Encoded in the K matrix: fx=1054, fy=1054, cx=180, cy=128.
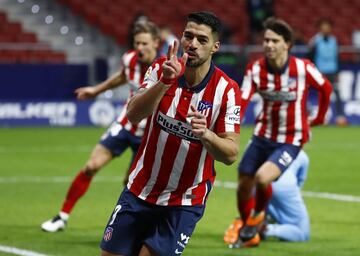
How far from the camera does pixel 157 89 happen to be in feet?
21.0

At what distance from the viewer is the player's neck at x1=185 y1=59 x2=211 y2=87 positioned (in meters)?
7.00

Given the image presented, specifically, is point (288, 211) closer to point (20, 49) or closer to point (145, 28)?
point (145, 28)

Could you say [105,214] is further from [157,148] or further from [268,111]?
[157,148]

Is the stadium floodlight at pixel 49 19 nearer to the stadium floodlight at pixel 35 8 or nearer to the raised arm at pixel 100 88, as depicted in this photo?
the stadium floodlight at pixel 35 8

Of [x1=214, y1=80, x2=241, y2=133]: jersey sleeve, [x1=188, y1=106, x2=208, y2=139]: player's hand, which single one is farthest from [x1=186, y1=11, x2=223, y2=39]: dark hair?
[x1=188, y1=106, x2=208, y2=139]: player's hand

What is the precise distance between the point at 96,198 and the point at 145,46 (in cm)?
318

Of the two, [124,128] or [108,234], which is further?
[124,128]

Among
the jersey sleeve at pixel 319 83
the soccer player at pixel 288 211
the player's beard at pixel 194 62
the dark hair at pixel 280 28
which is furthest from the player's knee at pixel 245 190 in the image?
the player's beard at pixel 194 62

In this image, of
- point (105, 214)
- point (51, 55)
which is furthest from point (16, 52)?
point (105, 214)

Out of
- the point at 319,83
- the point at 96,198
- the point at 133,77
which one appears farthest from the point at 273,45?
the point at 96,198

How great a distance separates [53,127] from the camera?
23672 mm

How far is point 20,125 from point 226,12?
8.47 m

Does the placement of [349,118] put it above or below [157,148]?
below

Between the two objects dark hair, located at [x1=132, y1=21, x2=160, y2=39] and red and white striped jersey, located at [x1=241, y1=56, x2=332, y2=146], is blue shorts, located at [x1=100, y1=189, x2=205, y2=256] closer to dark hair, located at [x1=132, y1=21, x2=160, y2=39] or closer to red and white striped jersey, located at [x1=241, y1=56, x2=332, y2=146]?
red and white striped jersey, located at [x1=241, y1=56, x2=332, y2=146]
